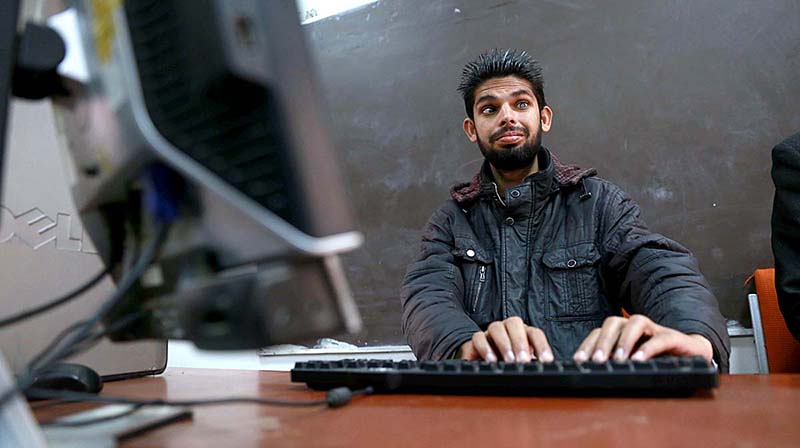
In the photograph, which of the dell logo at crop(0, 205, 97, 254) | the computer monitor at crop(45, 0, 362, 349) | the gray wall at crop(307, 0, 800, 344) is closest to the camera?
the computer monitor at crop(45, 0, 362, 349)

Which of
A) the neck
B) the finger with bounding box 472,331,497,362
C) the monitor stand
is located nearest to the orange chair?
the neck

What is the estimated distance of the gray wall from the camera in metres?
1.35

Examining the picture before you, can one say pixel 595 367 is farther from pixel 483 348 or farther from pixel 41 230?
pixel 41 230

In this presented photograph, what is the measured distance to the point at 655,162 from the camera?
1.43 m

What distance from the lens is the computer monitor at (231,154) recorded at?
0.28m

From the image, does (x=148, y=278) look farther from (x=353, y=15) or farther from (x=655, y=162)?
(x=353, y=15)

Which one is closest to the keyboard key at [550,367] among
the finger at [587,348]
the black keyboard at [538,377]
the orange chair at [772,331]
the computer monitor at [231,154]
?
the black keyboard at [538,377]

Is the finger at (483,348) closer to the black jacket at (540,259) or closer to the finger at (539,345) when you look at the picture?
the finger at (539,345)

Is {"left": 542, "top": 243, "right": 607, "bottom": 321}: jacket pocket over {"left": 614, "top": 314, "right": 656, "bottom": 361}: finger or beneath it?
beneath

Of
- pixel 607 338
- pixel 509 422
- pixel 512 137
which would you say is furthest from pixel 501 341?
pixel 512 137

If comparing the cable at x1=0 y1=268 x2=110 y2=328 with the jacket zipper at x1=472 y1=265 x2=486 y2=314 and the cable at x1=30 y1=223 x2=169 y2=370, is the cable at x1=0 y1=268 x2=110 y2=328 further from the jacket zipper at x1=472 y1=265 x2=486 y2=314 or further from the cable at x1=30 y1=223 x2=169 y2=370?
the jacket zipper at x1=472 y1=265 x2=486 y2=314

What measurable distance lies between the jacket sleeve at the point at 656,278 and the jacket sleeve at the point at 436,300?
355 millimetres

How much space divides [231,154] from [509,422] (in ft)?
0.85

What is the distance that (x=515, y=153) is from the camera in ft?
4.87
